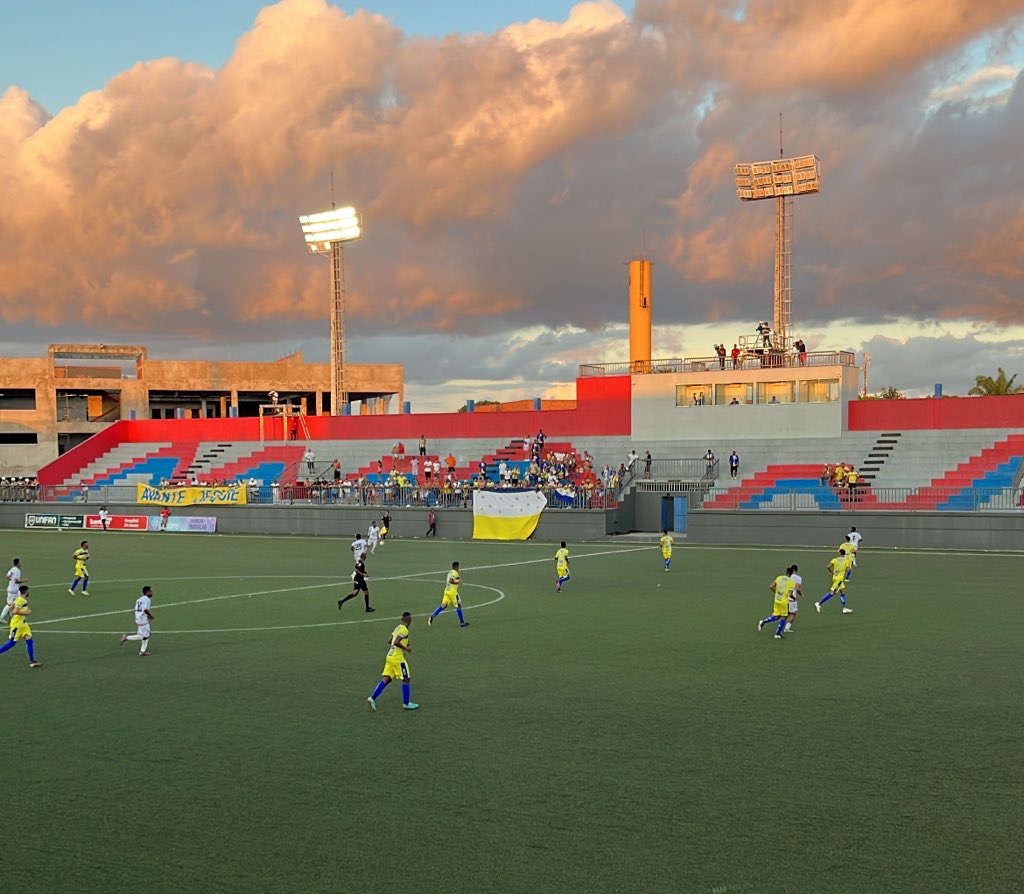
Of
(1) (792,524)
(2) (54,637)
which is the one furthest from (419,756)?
(1) (792,524)

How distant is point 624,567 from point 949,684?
59.1 ft

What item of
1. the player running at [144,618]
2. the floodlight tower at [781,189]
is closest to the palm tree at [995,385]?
the floodlight tower at [781,189]

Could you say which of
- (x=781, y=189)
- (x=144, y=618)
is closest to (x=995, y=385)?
(x=781, y=189)

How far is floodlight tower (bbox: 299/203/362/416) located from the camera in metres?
69.4

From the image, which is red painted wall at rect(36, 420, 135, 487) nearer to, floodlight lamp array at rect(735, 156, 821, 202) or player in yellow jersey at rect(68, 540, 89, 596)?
player in yellow jersey at rect(68, 540, 89, 596)

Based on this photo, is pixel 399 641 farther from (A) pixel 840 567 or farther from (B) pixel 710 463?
(B) pixel 710 463

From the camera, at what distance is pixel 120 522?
54.5 metres

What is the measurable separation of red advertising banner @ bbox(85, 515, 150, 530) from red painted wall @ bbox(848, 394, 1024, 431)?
1475 inches

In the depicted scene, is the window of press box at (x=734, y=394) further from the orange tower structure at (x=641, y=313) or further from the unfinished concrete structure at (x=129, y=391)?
the unfinished concrete structure at (x=129, y=391)

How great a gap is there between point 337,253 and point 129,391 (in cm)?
2356

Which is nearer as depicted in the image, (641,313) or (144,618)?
(144,618)

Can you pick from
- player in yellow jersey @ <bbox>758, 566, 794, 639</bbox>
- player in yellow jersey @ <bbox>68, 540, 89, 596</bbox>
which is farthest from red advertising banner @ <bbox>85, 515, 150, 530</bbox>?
player in yellow jersey @ <bbox>758, 566, 794, 639</bbox>

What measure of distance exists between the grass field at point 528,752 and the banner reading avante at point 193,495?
29213mm

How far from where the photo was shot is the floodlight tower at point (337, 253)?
69.4 metres
